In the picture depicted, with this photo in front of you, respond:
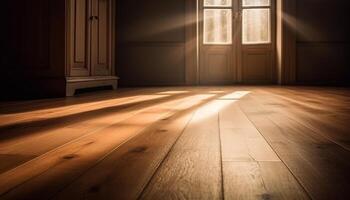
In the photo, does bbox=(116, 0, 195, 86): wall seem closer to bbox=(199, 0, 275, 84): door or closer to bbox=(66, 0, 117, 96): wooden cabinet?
bbox=(199, 0, 275, 84): door

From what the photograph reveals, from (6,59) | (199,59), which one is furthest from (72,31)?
(199,59)

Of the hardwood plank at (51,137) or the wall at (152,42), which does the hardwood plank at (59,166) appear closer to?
the hardwood plank at (51,137)

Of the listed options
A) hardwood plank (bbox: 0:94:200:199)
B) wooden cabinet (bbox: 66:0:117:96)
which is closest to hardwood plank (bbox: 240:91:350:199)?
hardwood plank (bbox: 0:94:200:199)

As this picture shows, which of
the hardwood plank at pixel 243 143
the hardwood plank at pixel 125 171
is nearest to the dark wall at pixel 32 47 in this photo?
the hardwood plank at pixel 243 143

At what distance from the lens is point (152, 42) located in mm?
5320

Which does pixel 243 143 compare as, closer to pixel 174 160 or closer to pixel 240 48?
pixel 174 160

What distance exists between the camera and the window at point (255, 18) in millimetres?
5379

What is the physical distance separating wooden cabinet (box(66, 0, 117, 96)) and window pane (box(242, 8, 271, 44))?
77.9 inches

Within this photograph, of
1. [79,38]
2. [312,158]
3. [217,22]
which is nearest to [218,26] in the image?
[217,22]

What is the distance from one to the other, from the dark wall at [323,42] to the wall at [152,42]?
1561 millimetres

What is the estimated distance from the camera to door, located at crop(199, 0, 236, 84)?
5402 millimetres

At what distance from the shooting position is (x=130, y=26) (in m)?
5.30

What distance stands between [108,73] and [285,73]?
253cm

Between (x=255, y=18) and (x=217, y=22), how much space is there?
0.54 meters
